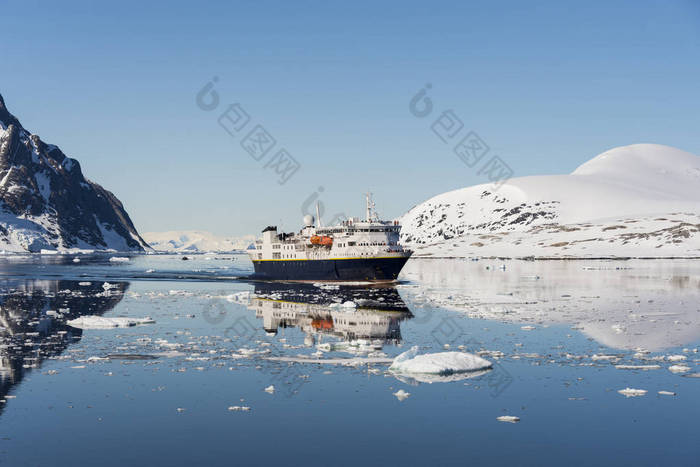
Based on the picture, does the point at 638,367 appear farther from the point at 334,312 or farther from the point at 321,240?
the point at 321,240

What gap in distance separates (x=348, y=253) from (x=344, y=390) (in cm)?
5699

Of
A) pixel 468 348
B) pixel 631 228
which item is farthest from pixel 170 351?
pixel 631 228

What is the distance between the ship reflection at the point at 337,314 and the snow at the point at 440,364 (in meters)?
5.57

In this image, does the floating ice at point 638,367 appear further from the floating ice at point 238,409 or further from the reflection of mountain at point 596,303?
the floating ice at point 238,409

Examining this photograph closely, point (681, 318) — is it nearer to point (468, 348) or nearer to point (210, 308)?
point (468, 348)

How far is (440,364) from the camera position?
25.8 metres

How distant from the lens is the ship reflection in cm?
3534

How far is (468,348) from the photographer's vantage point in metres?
31.5

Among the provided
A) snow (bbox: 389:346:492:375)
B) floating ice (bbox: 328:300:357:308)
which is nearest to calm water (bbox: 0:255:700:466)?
snow (bbox: 389:346:492:375)

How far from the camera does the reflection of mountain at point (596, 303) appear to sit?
35.9 metres

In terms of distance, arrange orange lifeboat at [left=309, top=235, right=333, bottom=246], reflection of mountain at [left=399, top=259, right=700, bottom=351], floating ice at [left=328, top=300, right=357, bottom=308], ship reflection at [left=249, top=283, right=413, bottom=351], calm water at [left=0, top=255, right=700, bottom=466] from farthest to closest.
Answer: orange lifeboat at [left=309, top=235, right=333, bottom=246] < floating ice at [left=328, top=300, right=357, bottom=308] < reflection of mountain at [left=399, top=259, right=700, bottom=351] < ship reflection at [left=249, top=283, right=413, bottom=351] < calm water at [left=0, top=255, right=700, bottom=466]

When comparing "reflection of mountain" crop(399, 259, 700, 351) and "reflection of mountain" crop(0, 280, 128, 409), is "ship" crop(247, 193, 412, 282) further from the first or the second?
"reflection of mountain" crop(0, 280, 128, 409)

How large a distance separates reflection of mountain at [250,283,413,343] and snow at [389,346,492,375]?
7835mm

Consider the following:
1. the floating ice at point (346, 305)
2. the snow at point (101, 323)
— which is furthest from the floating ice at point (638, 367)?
the snow at point (101, 323)
